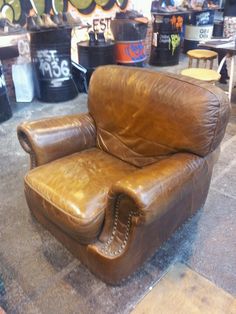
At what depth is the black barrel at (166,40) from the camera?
5.22 meters

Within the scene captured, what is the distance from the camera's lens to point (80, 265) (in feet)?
5.09

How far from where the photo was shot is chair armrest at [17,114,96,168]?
Answer: 166cm

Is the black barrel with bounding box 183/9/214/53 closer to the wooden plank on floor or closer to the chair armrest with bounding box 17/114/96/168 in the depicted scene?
the chair armrest with bounding box 17/114/96/168

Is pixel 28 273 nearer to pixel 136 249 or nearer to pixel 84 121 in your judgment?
pixel 136 249

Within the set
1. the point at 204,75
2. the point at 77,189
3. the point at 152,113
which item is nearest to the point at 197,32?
the point at 204,75

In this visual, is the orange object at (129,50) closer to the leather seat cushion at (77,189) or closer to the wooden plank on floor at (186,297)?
the leather seat cushion at (77,189)

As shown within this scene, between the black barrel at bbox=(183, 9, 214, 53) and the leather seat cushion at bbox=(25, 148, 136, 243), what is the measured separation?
5301mm

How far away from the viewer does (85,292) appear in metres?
1.41

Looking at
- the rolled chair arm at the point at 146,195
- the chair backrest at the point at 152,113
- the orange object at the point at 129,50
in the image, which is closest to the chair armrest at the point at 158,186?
the rolled chair arm at the point at 146,195

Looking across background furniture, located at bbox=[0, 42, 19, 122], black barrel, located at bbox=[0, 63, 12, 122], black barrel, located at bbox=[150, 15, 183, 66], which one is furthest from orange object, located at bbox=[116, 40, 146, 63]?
black barrel, located at bbox=[0, 63, 12, 122]

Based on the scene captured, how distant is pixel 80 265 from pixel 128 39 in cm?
382

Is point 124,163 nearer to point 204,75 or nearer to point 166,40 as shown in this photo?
point 204,75

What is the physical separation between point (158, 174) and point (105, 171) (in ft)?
1.40

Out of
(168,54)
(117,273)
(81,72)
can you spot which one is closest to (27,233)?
(117,273)
